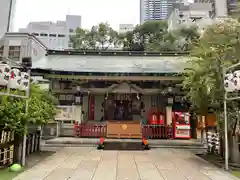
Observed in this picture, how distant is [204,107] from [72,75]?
323 inches

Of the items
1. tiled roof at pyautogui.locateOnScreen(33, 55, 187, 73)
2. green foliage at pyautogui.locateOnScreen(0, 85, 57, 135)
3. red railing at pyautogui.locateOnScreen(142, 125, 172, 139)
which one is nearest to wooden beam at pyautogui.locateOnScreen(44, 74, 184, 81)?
tiled roof at pyautogui.locateOnScreen(33, 55, 187, 73)

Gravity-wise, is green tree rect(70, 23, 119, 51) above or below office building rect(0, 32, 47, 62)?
above

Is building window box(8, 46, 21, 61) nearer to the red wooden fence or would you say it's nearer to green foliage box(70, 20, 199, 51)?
the red wooden fence

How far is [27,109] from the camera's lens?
7008 millimetres

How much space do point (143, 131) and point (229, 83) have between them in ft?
22.2

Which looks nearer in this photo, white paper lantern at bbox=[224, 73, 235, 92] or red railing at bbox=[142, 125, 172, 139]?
white paper lantern at bbox=[224, 73, 235, 92]

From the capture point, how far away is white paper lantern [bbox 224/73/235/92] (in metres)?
6.40

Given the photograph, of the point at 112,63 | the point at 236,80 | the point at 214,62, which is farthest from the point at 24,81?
the point at 112,63

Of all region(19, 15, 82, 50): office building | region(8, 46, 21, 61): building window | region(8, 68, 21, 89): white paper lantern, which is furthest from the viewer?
region(19, 15, 82, 50): office building

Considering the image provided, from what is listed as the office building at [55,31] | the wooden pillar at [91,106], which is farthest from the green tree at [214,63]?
the office building at [55,31]

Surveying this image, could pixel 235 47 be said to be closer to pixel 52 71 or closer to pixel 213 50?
pixel 213 50

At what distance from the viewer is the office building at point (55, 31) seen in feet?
222

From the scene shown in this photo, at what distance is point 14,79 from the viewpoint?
6.48 metres

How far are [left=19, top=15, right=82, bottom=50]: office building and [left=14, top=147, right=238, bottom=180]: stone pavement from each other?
6128cm
